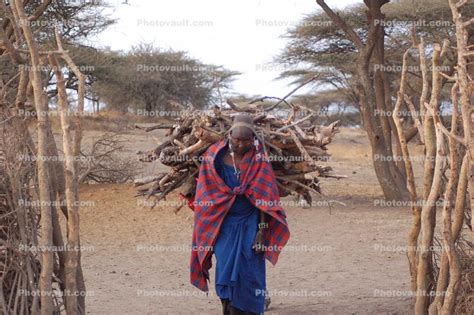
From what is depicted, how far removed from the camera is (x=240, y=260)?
5.25 metres

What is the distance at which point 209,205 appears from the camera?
210 inches

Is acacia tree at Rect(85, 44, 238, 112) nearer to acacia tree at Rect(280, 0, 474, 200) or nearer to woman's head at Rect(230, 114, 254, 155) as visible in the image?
acacia tree at Rect(280, 0, 474, 200)

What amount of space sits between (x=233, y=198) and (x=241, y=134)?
0.42m

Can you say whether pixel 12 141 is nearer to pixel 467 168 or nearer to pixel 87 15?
pixel 467 168

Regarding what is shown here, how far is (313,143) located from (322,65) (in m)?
11.5

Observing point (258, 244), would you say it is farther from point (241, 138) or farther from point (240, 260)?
point (241, 138)

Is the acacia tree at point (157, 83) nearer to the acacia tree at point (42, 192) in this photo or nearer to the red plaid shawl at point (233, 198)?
the red plaid shawl at point (233, 198)

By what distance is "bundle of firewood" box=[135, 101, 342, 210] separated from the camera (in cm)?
560

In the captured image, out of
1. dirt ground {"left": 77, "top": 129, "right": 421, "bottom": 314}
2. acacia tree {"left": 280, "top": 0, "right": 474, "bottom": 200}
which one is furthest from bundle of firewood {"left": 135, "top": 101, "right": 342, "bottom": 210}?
acacia tree {"left": 280, "top": 0, "right": 474, "bottom": 200}

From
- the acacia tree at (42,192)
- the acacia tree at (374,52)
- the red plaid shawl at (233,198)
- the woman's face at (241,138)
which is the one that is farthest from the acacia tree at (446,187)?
the acacia tree at (374,52)

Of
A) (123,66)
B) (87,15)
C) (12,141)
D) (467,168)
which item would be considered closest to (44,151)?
(12,141)

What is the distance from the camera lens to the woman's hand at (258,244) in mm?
5254

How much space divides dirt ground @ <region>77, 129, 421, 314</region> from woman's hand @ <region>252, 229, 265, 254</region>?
131 cm

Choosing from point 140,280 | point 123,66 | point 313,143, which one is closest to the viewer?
point 313,143
